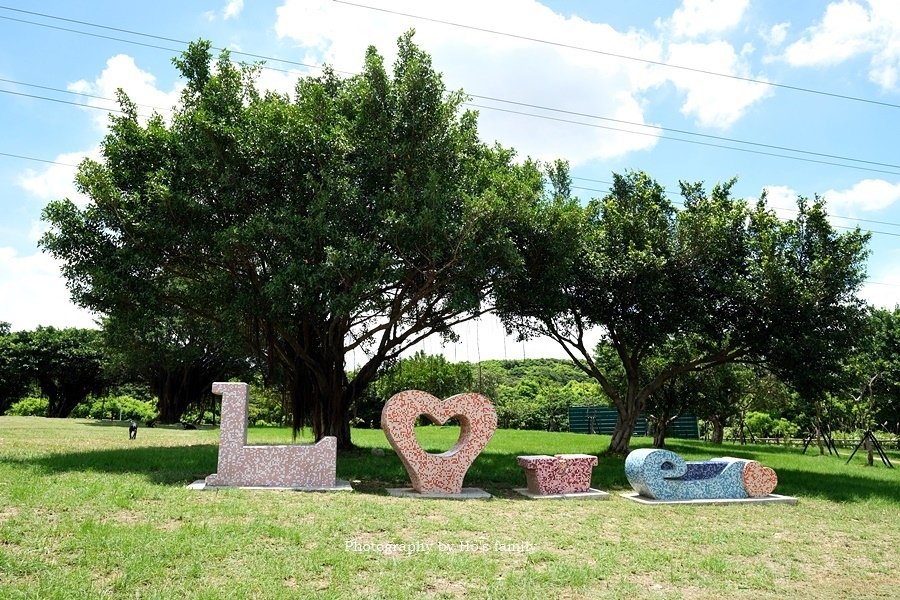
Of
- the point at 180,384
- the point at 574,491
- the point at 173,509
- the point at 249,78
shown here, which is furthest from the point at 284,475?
the point at 180,384

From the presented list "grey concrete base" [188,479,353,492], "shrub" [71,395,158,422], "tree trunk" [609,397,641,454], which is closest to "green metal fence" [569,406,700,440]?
"tree trunk" [609,397,641,454]

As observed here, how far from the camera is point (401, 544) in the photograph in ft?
25.8

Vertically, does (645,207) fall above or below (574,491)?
above

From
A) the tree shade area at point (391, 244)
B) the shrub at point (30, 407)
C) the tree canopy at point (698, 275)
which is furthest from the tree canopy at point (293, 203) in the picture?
the shrub at point (30, 407)

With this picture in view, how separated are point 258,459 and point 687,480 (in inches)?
316

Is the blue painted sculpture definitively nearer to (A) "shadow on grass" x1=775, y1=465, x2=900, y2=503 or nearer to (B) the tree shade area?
(A) "shadow on grass" x1=775, y1=465, x2=900, y2=503

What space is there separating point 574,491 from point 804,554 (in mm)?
4643

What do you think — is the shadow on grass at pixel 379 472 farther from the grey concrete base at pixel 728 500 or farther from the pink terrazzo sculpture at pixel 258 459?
the grey concrete base at pixel 728 500

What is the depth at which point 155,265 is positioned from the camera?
15680 millimetres

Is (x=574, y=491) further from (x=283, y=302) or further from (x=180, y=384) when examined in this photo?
(x=180, y=384)

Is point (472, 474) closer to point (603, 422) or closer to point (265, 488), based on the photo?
point (265, 488)

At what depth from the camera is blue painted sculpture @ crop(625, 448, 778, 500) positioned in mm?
12148

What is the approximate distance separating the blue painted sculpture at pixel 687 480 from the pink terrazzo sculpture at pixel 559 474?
838 mm

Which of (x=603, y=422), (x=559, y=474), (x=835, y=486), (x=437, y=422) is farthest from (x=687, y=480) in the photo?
(x=603, y=422)
